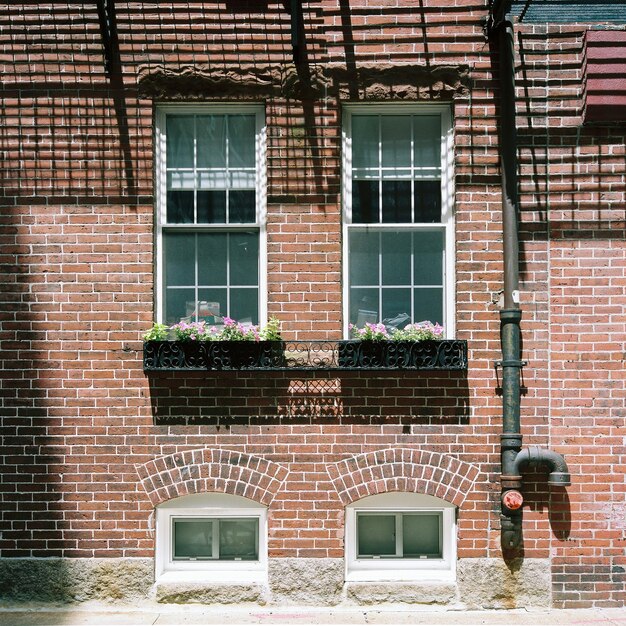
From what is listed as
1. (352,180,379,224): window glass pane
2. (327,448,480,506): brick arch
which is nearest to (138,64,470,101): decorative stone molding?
(352,180,379,224): window glass pane

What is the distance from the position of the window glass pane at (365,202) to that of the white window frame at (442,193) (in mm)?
55

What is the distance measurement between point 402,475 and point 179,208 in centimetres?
323

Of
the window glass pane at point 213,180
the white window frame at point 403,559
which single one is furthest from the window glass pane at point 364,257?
the white window frame at point 403,559

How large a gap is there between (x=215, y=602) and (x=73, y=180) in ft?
13.3

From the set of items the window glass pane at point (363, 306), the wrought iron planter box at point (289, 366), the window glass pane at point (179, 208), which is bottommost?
the wrought iron planter box at point (289, 366)

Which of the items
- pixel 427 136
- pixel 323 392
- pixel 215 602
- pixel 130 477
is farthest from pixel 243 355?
pixel 427 136

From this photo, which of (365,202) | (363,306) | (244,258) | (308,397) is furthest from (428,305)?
(244,258)

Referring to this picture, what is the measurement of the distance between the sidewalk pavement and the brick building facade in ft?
0.38

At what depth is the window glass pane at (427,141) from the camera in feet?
22.9

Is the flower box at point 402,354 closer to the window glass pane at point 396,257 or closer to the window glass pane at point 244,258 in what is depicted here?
the window glass pane at point 396,257

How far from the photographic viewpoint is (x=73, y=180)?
6.79 meters

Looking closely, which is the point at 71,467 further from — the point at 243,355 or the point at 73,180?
the point at 73,180

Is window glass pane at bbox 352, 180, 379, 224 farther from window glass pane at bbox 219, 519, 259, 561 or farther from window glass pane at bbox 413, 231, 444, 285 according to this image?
window glass pane at bbox 219, 519, 259, 561

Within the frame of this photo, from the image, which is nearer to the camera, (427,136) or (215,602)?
(215,602)
